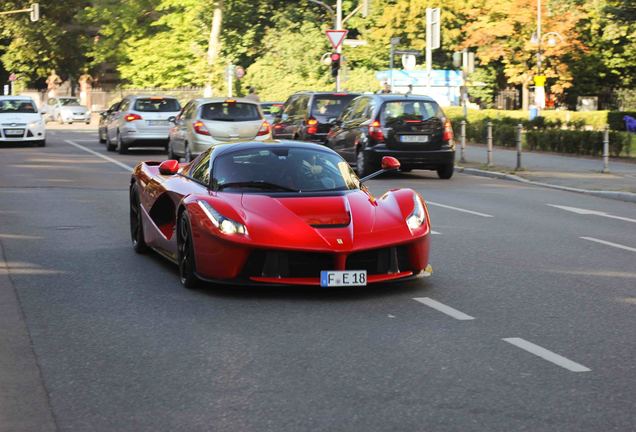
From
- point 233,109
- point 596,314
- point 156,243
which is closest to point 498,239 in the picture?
point 156,243

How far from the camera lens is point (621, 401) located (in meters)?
6.30

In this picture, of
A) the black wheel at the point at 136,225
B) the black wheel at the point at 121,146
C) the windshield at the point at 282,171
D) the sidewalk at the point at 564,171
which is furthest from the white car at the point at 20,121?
the windshield at the point at 282,171

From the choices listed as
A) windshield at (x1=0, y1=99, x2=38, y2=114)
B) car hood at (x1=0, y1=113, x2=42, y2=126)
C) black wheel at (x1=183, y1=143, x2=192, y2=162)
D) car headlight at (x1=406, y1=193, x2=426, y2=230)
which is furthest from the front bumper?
windshield at (x1=0, y1=99, x2=38, y2=114)

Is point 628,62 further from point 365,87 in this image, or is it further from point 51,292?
point 51,292

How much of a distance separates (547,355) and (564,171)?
20.3 metres

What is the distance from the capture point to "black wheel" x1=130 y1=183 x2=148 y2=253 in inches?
486

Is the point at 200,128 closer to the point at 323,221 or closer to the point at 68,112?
the point at 323,221

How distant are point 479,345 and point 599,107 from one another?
250 feet

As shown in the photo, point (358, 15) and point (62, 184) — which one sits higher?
point (358, 15)

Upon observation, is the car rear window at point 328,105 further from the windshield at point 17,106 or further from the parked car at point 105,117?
the windshield at point 17,106

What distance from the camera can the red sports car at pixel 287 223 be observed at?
948 centimetres

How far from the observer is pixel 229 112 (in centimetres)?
2881

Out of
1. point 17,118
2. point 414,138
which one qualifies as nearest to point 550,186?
point 414,138

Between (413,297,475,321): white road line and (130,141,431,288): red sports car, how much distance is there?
0.33 meters
